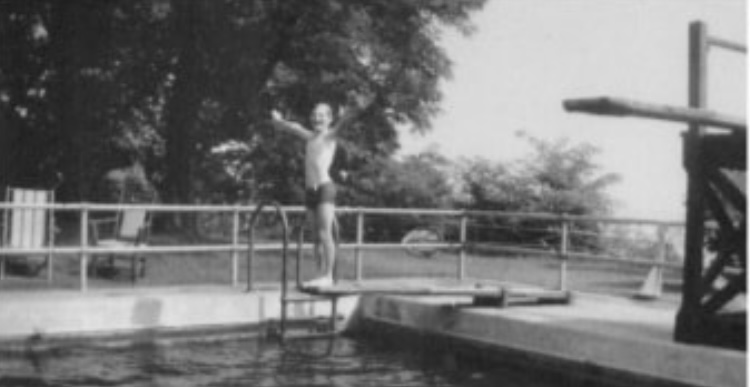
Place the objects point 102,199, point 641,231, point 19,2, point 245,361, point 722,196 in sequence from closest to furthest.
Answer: point 722,196 < point 245,361 < point 641,231 < point 19,2 < point 102,199

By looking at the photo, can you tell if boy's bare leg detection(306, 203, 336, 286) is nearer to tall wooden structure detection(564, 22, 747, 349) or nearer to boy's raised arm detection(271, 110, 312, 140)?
boy's raised arm detection(271, 110, 312, 140)

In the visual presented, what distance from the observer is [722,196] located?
28.0 ft

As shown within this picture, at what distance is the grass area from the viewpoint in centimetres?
1297

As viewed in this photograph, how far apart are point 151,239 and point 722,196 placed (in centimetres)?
1363

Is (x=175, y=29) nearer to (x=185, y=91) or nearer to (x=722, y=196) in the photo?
(x=185, y=91)

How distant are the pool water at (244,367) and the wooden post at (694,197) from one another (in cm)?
134

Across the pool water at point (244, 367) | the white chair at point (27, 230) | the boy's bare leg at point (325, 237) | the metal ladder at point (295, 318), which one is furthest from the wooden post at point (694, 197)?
the white chair at point (27, 230)

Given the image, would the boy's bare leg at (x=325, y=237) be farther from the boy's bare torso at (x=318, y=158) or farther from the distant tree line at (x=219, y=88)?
the distant tree line at (x=219, y=88)

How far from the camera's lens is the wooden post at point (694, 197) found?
8281 mm

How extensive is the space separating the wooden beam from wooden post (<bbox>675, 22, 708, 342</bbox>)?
71cm

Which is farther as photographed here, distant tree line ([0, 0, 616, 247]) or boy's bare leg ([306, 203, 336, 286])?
distant tree line ([0, 0, 616, 247])

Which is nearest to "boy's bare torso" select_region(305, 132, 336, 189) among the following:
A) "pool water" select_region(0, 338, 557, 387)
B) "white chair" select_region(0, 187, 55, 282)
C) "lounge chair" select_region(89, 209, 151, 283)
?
"pool water" select_region(0, 338, 557, 387)

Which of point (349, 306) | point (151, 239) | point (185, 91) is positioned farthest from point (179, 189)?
point (349, 306)

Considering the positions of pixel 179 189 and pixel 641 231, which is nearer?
pixel 641 231
